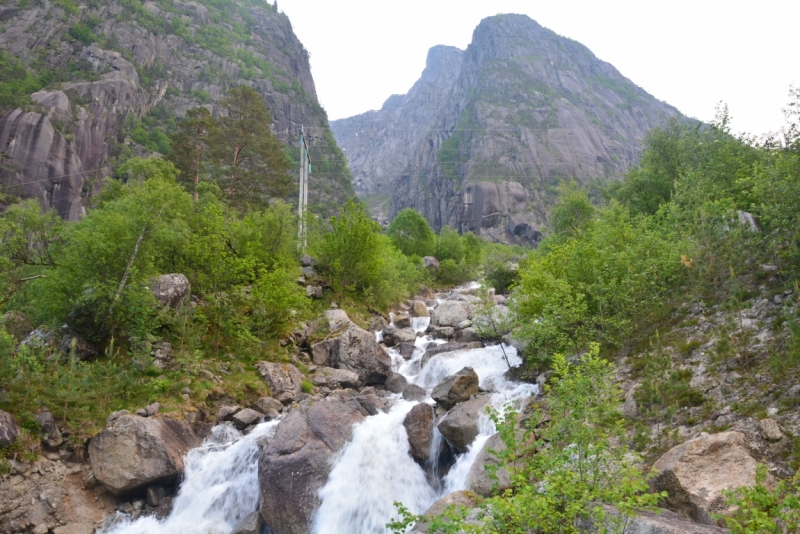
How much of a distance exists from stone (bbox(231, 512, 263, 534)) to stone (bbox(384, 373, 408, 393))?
827 centimetres

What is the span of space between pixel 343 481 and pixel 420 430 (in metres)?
2.84

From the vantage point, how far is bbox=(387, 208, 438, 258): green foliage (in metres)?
55.1

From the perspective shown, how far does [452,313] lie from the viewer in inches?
1097

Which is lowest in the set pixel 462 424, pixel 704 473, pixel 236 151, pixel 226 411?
pixel 226 411

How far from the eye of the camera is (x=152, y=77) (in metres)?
86.1

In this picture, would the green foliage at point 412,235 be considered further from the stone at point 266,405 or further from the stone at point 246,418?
the stone at point 246,418

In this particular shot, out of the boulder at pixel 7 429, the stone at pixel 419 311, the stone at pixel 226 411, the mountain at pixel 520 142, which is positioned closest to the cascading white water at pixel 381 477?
Result: the stone at pixel 226 411

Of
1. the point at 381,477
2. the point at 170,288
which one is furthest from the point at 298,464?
the point at 170,288

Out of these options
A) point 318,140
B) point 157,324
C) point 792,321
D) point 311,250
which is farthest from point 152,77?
point 792,321

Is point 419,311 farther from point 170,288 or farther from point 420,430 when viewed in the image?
point 170,288

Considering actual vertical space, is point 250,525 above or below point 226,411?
below

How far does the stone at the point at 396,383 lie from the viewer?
18.5m

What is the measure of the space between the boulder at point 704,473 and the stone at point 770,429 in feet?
1.26

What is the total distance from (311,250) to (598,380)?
22.0 m
